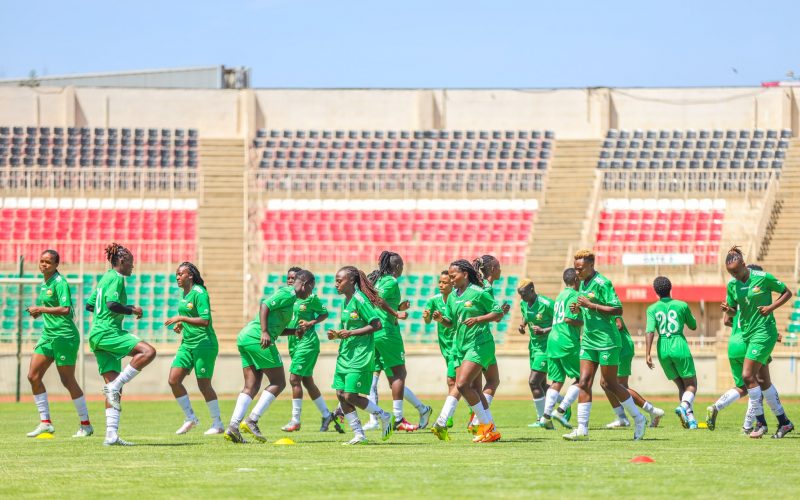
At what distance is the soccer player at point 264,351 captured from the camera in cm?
1441

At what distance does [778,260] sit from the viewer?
3575 centimetres

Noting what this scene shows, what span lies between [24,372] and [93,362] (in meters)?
1.51

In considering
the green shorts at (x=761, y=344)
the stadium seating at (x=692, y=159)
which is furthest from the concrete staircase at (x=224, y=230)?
the green shorts at (x=761, y=344)

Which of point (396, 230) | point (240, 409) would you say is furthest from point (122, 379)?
point (396, 230)

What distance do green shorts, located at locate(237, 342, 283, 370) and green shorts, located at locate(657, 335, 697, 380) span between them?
595 cm

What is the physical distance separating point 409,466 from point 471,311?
9.69ft

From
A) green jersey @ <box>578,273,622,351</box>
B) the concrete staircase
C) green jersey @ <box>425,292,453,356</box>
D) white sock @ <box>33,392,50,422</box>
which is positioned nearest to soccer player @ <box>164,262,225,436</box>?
white sock @ <box>33,392,50,422</box>

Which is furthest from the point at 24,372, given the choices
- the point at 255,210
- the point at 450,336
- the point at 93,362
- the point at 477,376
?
the point at 477,376

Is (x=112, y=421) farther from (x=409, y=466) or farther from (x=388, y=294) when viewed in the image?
(x=409, y=466)

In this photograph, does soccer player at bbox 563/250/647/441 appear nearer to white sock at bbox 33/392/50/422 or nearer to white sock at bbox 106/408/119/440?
white sock at bbox 106/408/119/440

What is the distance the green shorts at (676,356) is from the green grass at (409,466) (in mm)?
1563

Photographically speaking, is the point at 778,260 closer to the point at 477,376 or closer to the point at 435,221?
the point at 435,221

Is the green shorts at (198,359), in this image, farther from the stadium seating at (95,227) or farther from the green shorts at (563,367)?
the stadium seating at (95,227)

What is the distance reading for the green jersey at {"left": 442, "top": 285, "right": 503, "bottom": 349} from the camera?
14.3 m
